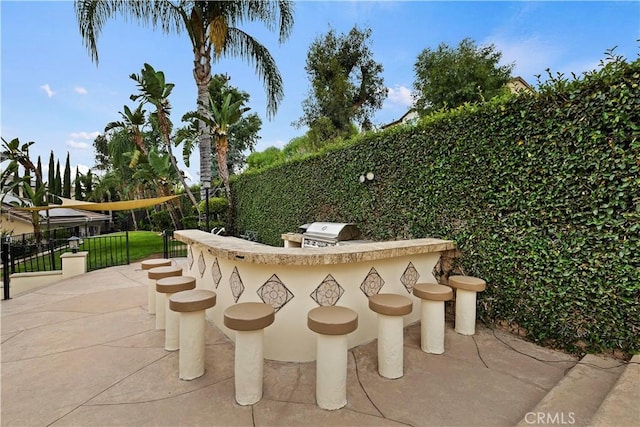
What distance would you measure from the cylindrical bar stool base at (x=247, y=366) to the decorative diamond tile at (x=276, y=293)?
0.55 meters

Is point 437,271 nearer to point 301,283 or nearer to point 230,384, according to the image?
point 301,283

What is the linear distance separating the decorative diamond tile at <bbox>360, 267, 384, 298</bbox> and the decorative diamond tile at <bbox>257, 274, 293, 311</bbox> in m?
0.77

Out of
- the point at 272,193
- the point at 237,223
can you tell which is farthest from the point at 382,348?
the point at 237,223

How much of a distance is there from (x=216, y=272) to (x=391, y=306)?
2016 mm

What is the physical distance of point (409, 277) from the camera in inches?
133

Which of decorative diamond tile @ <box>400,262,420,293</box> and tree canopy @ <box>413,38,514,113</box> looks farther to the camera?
tree canopy @ <box>413,38,514,113</box>

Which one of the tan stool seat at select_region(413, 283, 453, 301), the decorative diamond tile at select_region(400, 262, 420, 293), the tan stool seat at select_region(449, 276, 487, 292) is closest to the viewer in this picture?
the tan stool seat at select_region(413, 283, 453, 301)

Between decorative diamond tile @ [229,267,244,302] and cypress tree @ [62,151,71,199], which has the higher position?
cypress tree @ [62,151,71,199]

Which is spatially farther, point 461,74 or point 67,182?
point 67,182

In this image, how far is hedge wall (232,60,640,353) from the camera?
2430 millimetres

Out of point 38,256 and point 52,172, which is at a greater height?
point 52,172

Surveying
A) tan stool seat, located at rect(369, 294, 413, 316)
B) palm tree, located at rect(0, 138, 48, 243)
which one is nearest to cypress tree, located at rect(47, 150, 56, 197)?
palm tree, located at rect(0, 138, 48, 243)

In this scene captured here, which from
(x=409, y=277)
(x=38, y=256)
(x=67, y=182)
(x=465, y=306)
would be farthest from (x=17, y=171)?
(x=465, y=306)

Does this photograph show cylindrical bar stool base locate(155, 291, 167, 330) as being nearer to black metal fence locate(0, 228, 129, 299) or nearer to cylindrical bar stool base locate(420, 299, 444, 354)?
black metal fence locate(0, 228, 129, 299)
